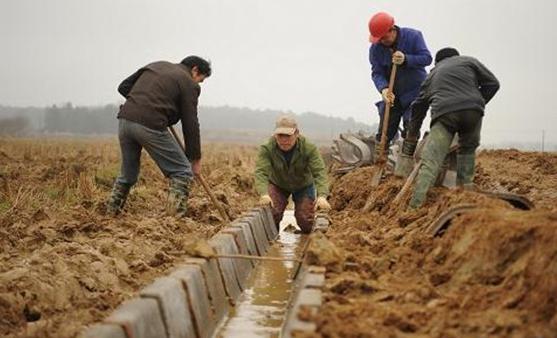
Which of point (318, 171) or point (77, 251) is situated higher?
point (318, 171)

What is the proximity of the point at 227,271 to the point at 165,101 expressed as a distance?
8.39ft

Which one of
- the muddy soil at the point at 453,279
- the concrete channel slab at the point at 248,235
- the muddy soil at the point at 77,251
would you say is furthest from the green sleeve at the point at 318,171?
the muddy soil at the point at 453,279

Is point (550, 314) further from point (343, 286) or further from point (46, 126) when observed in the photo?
point (46, 126)

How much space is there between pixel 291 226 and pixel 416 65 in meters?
2.83

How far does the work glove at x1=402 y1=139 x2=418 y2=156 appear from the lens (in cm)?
734

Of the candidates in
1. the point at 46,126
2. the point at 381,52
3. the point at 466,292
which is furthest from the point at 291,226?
the point at 46,126

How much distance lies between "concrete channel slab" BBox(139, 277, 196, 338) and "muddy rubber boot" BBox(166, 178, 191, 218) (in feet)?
10.7

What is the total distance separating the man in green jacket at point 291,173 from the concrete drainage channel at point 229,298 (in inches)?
13.8

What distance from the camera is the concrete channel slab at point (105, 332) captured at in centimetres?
281

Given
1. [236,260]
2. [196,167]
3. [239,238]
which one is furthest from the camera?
[196,167]

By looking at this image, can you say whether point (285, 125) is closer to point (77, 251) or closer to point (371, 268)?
Answer: point (77, 251)

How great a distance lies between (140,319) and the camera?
3.17 m

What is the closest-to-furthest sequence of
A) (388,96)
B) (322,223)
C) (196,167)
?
(322,223)
(196,167)
(388,96)

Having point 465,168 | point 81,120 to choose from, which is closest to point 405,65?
point 465,168
